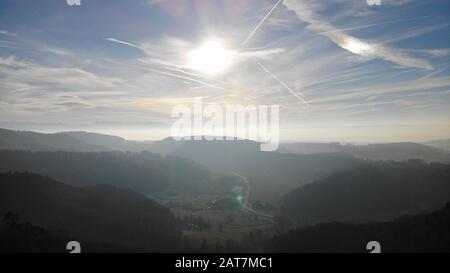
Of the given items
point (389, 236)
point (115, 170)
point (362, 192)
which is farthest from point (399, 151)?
point (115, 170)

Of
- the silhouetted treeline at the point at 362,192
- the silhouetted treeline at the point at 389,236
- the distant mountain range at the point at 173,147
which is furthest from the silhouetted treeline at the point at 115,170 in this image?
the silhouetted treeline at the point at 389,236

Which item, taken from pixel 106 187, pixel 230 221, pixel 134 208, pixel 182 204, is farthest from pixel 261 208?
pixel 106 187

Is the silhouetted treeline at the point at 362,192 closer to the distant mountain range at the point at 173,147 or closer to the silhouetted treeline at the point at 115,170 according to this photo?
the distant mountain range at the point at 173,147

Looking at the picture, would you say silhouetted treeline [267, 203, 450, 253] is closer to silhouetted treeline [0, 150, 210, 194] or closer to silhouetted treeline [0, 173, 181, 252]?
silhouetted treeline [0, 173, 181, 252]

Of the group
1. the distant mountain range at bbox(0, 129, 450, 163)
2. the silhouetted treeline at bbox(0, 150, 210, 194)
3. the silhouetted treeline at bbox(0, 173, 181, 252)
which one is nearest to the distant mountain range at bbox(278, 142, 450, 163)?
the distant mountain range at bbox(0, 129, 450, 163)

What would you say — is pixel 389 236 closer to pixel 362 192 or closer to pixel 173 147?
pixel 362 192
